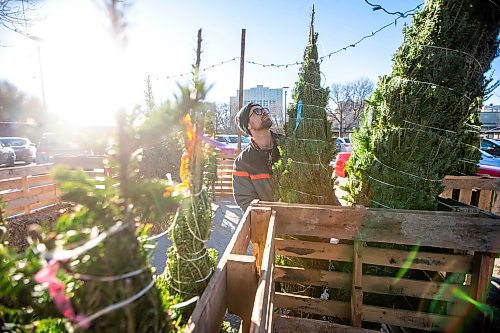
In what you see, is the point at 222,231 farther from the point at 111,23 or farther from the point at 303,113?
the point at 111,23

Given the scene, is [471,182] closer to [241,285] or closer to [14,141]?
[241,285]

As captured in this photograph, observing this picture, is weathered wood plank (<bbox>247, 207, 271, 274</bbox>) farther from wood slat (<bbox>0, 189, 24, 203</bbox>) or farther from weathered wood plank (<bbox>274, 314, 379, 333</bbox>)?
wood slat (<bbox>0, 189, 24, 203</bbox>)

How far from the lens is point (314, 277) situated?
2295mm

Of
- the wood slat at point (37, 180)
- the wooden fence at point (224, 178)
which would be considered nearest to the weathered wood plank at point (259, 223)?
the wood slat at point (37, 180)

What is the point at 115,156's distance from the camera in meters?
0.55

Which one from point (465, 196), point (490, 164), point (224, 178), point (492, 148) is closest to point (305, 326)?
point (465, 196)

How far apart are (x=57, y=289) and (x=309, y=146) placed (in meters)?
2.18

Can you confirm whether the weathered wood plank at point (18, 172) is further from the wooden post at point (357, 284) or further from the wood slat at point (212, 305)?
the wooden post at point (357, 284)

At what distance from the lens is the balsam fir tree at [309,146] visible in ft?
8.02

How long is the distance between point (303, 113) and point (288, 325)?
1843mm

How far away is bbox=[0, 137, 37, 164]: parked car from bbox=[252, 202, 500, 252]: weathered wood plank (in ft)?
64.7

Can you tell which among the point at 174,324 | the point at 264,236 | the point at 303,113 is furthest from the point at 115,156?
the point at 303,113

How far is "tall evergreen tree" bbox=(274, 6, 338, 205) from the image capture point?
2.44 metres

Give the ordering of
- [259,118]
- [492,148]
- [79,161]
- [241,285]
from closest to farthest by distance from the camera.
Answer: [79,161]
[241,285]
[259,118]
[492,148]
